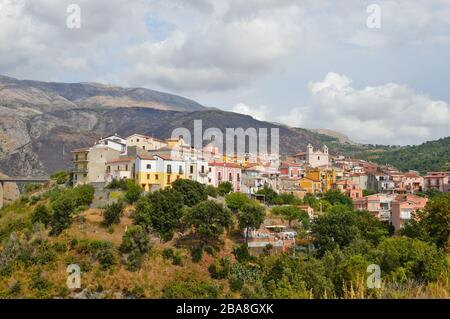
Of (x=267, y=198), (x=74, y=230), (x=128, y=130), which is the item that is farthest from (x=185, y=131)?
(x=74, y=230)

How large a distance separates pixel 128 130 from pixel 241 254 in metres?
129

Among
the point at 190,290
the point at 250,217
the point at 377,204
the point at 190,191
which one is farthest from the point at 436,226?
the point at 190,290

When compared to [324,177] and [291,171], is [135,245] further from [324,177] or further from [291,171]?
[324,177]

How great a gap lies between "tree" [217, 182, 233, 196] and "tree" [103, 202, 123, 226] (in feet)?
Result: 29.8

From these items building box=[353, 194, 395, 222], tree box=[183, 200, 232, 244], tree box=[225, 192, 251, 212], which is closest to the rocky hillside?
tree box=[225, 192, 251, 212]

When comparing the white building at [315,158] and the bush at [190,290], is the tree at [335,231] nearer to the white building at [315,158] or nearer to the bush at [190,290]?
the bush at [190,290]

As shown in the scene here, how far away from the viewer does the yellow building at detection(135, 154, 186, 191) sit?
35000mm

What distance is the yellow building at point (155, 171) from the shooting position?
3500cm

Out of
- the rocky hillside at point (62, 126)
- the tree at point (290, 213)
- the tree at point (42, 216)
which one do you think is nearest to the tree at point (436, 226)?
the tree at point (290, 213)

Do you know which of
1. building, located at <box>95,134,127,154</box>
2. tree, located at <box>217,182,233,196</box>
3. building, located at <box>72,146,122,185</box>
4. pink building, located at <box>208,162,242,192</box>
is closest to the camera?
tree, located at <box>217,182,233,196</box>

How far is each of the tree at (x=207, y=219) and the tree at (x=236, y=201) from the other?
13.2 ft

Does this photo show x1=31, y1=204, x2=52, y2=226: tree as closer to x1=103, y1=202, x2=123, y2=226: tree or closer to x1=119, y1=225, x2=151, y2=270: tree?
x1=103, y1=202, x2=123, y2=226: tree

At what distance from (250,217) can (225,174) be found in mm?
11138
